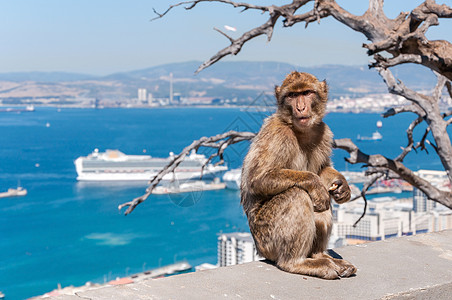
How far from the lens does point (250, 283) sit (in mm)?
1873

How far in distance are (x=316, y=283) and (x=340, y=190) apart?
0.41 metres

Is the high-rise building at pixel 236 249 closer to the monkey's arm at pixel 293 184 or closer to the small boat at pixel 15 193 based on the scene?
the monkey's arm at pixel 293 184

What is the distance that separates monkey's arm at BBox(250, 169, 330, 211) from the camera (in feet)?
6.95

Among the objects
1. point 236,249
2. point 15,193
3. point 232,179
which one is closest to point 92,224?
point 15,193

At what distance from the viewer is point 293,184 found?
83.9 inches

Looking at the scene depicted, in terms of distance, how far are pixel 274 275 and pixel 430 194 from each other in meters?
3.08

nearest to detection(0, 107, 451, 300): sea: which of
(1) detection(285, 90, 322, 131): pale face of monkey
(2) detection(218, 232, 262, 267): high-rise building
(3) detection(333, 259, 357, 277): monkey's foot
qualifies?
(2) detection(218, 232, 262, 267): high-rise building

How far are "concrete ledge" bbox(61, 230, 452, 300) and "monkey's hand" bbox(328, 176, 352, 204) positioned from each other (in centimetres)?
25

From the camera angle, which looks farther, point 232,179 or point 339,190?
point 232,179

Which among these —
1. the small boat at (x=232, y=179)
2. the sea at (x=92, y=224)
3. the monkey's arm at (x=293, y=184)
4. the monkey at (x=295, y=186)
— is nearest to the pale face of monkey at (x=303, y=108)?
the monkey at (x=295, y=186)

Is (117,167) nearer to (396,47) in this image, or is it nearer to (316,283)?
(396,47)

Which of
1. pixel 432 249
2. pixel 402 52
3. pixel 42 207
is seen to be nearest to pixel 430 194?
pixel 402 52

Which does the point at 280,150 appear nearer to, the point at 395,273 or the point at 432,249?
the point at 395,273

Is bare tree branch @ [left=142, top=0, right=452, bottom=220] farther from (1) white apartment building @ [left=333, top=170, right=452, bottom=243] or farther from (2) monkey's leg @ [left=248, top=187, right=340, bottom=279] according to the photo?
(1) white apartment building @ [left=333, top=170, right=452, bottom=243]
